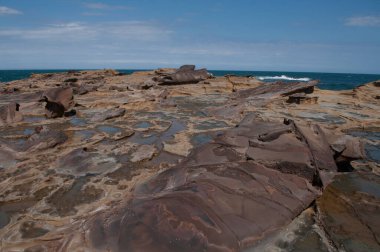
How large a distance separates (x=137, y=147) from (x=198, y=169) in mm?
2356

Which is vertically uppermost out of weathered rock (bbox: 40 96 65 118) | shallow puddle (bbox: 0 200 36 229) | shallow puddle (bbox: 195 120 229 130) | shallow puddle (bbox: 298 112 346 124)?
weathered rock (bbox: 40 96 65 118)

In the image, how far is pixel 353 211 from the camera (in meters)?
3.50

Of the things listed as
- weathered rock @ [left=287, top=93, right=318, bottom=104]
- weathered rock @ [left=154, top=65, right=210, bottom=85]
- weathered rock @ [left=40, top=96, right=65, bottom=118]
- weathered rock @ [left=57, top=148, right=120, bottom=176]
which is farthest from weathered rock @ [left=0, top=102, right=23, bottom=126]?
weathered rock @ [left=154, top=65, right=210, bottom=85]

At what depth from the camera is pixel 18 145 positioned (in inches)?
231

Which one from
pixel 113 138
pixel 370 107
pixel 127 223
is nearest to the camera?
pixel 127 223

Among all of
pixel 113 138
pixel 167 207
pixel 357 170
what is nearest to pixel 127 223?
pixel 167 207

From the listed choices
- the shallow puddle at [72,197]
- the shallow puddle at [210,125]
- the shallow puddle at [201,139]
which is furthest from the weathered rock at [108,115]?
the shallow puddle at [72,197]

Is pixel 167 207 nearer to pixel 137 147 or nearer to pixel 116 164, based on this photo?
pixel 116 164

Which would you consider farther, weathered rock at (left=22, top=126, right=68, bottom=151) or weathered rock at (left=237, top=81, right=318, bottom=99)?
weathered rock at (left=237, top=81, right=318, bottom=99)

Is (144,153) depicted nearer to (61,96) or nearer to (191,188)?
(191,188)

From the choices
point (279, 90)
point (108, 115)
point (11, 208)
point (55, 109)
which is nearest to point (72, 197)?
point (11, 208)

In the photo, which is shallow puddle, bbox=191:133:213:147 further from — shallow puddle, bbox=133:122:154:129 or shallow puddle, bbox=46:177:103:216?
shallow puddle, bbox=46:177:103:216

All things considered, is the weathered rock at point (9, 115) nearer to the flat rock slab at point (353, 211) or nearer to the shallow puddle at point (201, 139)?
the shallow puddle at point (201, 139)

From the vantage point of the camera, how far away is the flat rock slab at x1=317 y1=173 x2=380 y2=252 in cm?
294
